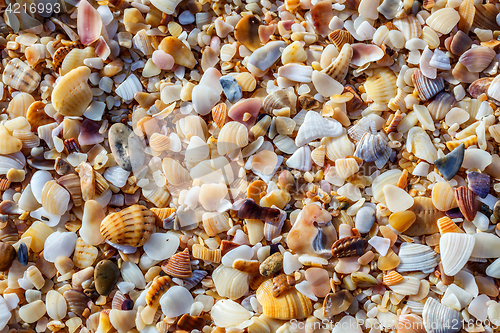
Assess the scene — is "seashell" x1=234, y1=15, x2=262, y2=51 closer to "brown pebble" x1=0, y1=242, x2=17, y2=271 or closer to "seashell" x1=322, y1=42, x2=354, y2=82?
"seashell" x1=322, y1=42, x2=354, y2=82

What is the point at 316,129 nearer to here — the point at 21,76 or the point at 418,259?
the point at 418,259

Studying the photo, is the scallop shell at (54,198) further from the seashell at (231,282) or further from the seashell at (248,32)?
the seashell at (248,32)

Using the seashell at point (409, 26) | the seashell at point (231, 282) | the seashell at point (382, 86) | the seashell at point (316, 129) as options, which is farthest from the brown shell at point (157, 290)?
the seashell at point (409, 26)

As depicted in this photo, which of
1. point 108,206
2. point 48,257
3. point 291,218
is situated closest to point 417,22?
point 291,218

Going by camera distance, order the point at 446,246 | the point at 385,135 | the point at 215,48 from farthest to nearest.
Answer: the point at 215,48 → the point at 385,135 → the point at 446,246

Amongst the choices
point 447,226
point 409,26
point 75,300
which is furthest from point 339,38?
point 75,300

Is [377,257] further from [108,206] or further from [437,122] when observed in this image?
[108,206]
